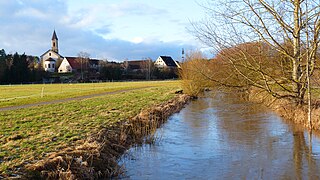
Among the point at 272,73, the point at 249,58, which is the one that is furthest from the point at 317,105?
the point at 249,58

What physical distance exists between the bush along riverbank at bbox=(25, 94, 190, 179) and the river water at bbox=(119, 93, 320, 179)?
446 millimetres

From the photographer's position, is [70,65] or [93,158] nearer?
[93,158]

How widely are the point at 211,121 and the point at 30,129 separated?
9251 millimetres

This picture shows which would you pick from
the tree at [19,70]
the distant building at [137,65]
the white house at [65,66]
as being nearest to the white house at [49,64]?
the white house at [65,66]

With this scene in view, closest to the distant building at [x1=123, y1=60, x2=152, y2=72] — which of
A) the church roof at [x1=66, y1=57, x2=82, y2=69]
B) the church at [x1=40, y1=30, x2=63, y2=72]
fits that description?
the church roof at [x1=66, y1=57, x2=82, y2=69]

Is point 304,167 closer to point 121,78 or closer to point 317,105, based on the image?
point 317,105

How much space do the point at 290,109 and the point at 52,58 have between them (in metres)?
108

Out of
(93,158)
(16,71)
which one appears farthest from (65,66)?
(93,158)

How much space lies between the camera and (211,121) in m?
17.6

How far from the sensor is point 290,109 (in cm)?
1636

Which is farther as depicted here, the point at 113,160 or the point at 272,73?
the point at 272,73

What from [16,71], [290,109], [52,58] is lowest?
[290,109]

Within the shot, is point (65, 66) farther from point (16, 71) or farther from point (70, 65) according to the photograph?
point (16, 71)

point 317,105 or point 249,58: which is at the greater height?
point 249,58
